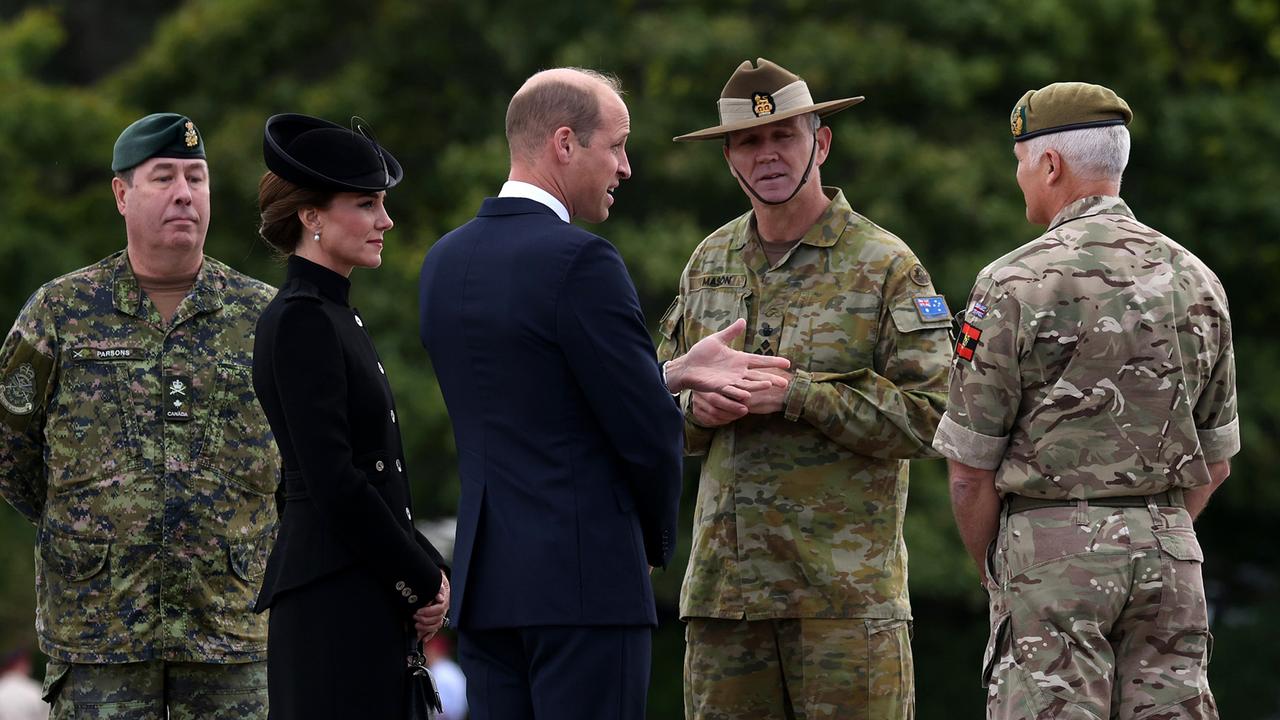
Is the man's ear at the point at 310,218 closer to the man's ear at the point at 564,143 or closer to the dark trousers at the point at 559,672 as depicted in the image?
the man's ear at the point at 564,143

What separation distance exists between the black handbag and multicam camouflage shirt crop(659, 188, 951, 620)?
3.29 ft

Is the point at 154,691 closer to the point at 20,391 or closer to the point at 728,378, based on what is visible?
the point at 20,391

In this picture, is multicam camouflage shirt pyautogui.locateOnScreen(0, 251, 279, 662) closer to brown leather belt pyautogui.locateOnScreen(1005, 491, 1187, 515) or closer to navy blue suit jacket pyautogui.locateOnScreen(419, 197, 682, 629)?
navy blue suit jacket pyautogui.locateOnScreen(419, 197, 682, 629)

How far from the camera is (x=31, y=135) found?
1345 centimetres

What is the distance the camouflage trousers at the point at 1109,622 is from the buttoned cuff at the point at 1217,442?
0.81ft

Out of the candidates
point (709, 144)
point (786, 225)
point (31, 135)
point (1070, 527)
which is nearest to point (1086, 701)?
point (1070, 527)

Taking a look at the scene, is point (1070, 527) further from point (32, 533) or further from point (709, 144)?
point (32, 533)

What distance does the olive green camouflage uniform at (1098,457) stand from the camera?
398cm

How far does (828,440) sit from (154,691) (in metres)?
2.05

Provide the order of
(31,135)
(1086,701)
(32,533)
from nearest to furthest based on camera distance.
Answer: (1086,701) → (31,135) → (32,533)

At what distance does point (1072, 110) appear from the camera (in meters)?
4.15

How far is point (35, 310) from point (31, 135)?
9168 mm

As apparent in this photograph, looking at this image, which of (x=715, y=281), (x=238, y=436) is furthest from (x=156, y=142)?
(x=715, y=281)

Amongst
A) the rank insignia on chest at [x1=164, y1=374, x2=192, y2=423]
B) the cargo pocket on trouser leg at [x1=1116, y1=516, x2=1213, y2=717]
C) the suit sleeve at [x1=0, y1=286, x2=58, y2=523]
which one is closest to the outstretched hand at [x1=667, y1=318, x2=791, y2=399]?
the cargo pocket on trouser leg at [x1=1116, y1=516, x2=1213, y2=717]
